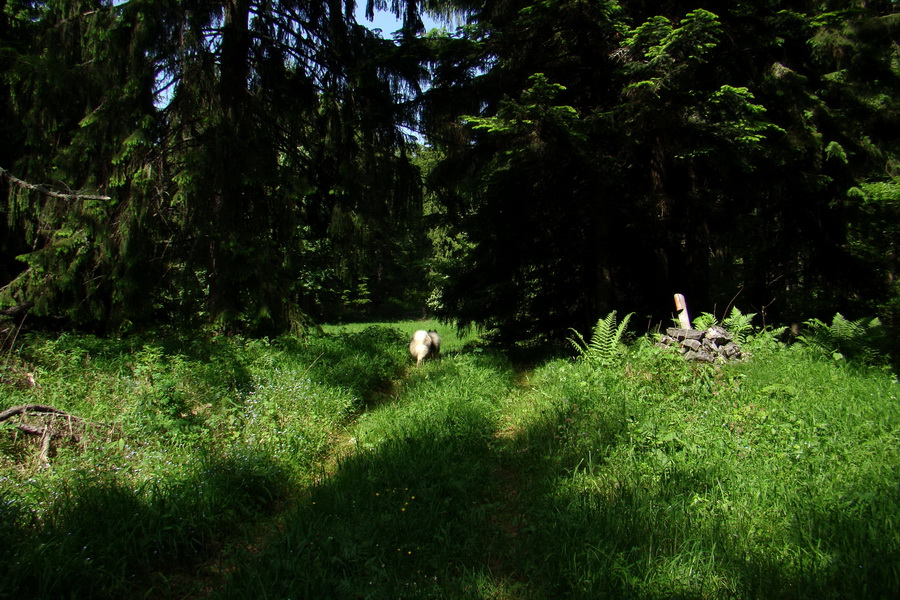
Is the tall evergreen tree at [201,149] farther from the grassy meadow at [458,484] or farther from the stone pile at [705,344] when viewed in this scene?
the stone pile at [705,344]

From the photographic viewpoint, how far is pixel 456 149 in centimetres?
932

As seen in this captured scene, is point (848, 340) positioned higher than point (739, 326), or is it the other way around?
point (739, 326)

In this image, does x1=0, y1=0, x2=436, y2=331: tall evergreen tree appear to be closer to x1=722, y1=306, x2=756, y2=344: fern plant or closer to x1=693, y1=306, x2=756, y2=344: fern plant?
x1=693, y1=306, x2=756, y2=344: fern plant

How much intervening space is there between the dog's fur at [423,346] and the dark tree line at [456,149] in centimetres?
90

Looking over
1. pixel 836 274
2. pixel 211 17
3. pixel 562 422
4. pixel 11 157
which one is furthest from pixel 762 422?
pixel 11 157

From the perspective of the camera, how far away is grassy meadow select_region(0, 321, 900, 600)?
9.45 feet

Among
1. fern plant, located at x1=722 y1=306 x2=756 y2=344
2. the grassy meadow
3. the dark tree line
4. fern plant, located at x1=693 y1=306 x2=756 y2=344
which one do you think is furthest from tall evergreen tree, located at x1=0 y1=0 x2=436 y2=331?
fern plant, located at x1=722 y1=306 x2=756 y2=344

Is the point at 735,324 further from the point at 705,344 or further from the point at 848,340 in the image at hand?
the point at 848,340

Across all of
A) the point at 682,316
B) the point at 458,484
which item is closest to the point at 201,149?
the point at 458,484

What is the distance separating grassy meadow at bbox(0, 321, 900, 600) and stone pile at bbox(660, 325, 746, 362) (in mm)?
258

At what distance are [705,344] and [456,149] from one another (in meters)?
5.57

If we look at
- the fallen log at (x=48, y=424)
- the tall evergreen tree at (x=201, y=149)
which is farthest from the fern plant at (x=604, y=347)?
the fallen log at (x=48, y=424)

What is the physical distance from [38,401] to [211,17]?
6585mm

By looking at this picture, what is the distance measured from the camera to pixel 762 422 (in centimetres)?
434
